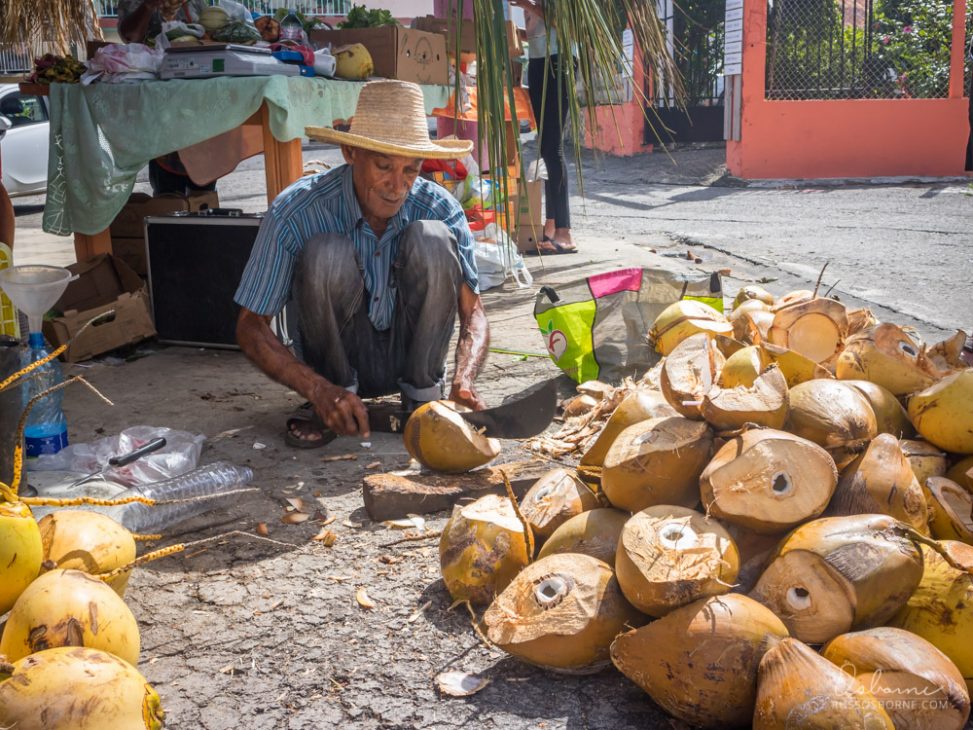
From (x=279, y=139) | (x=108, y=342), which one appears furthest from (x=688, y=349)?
(x=108, y=342)

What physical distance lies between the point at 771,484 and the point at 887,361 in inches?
31.6

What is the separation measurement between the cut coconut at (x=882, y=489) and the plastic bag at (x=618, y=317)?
5.48ft

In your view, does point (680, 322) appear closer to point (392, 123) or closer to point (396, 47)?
point (392, 123)

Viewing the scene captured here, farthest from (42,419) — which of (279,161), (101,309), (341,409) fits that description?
(279,161)

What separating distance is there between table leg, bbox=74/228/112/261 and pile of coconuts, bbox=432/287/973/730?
3.24 metres

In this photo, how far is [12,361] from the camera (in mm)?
2547

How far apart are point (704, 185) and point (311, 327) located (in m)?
10.1

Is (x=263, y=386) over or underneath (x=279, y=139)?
underneath

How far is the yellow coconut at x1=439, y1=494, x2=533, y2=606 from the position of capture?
2020mm

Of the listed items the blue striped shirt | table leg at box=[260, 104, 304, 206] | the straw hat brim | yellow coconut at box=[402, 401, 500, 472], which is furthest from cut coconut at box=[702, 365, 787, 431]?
table leg at box=[260, 104, 304, 206]

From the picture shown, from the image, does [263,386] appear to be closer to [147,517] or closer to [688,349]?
[147,517]

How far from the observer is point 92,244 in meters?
4.68

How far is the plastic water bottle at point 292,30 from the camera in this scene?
177 inches

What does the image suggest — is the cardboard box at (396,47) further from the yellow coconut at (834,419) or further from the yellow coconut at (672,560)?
the yellow coconut at (672,560)
